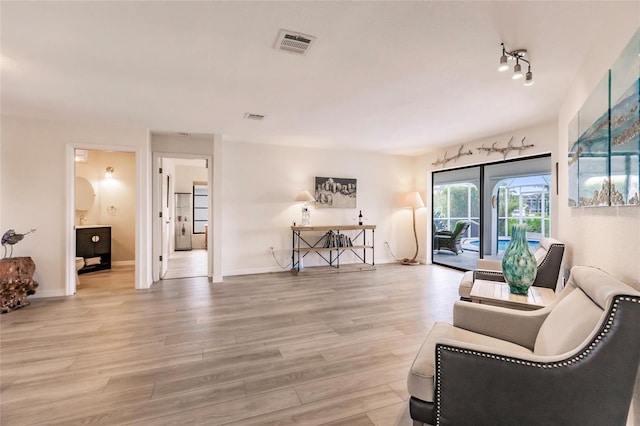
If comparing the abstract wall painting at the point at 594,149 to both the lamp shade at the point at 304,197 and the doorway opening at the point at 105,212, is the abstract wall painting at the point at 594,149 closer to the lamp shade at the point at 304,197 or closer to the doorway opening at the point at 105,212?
the lamp shade at the point at 304,197

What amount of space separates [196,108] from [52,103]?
1590mm

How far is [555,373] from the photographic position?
1.12 metres

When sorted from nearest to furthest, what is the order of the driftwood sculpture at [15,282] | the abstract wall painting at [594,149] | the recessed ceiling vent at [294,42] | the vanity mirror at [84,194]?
the abstract wall painting at [594,149] → the recessed ceiling vent at [294,42] → the driftwood sculpture at [15,282] → the vanity mirror at [84,194]

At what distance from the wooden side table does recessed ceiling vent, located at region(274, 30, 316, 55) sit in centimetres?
221

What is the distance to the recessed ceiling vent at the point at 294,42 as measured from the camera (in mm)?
2109

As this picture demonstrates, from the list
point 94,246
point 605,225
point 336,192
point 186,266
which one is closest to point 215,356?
point 605,225

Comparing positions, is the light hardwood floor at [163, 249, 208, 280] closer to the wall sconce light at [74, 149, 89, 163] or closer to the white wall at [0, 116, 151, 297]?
the white wall at [0, 116, 151, 297]

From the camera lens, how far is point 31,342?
269 cm

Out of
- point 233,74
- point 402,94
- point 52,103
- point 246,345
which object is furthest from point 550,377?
point 52,103

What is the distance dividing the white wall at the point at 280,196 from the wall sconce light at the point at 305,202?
0.42 ft

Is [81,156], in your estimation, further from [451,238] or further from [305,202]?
[451,238]

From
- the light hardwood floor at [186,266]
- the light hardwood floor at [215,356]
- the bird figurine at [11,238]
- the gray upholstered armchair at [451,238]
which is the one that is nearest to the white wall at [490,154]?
the gray upholstered armchair at [451,238]

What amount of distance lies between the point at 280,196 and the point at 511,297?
172 inches

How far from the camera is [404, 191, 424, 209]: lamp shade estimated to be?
6.40 metres
